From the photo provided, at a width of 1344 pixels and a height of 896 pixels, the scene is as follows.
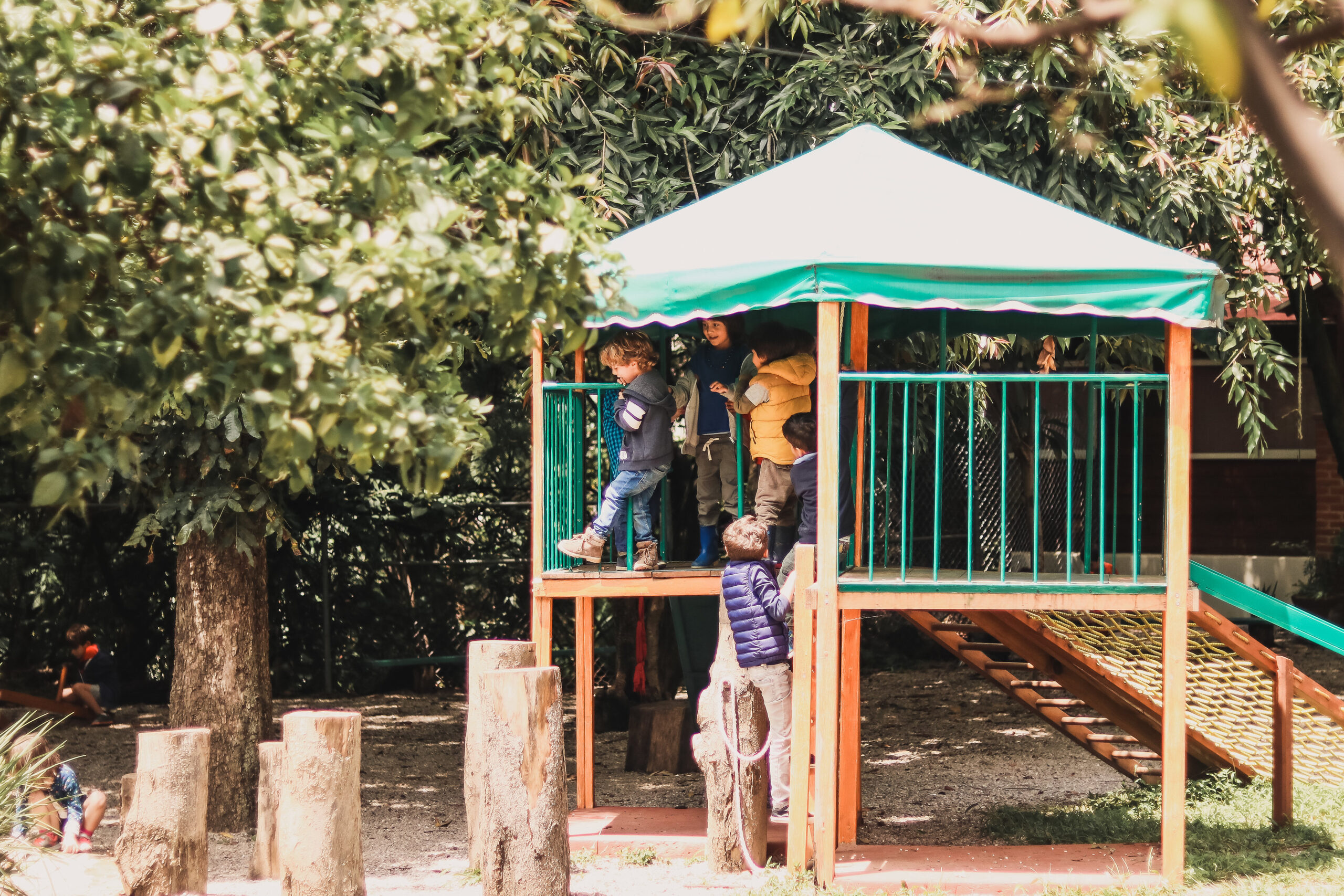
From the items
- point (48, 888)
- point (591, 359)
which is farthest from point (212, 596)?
point (591, 359)

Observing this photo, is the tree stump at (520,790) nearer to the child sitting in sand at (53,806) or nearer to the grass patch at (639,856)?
the grass patch at (639,856)

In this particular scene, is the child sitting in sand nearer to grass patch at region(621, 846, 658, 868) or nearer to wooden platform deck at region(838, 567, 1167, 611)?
grass patch at region(621, 846, 658, 868)

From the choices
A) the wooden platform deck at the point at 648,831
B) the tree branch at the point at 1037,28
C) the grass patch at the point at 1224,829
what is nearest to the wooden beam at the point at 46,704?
the wooden platform deck at the point at 648,831

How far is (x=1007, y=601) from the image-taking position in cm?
627

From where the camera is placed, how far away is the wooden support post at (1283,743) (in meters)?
7.25

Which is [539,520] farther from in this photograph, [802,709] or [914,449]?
[914,449]

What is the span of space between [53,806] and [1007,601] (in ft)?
15.2

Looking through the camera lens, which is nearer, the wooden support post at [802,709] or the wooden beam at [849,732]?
the wooden support post at [802,709]

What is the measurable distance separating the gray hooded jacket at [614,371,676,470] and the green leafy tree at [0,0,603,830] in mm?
3642

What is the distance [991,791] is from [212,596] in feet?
16.9

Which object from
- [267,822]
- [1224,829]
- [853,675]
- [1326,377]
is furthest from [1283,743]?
[1326,377]

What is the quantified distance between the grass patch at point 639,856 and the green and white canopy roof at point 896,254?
2589 millimetres

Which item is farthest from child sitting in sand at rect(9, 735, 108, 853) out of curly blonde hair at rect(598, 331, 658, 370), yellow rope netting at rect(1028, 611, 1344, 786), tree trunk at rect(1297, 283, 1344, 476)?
tree trunk at rect(1297, 283, 1344, 476)

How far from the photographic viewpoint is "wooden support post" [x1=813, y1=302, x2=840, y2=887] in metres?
6.18
